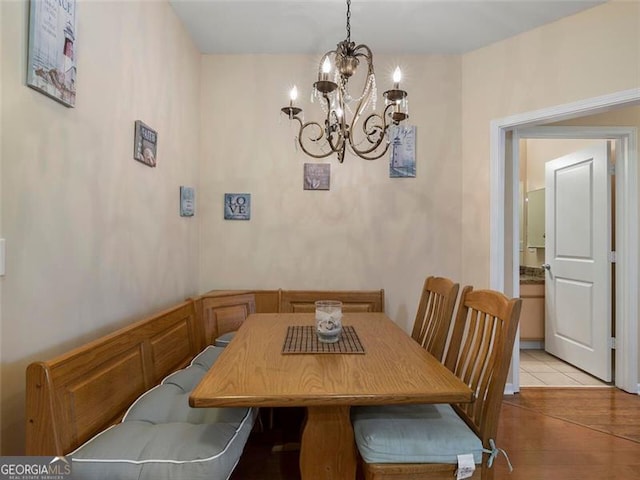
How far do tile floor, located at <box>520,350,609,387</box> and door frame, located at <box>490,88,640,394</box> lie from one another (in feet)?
0.74

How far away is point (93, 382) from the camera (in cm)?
117

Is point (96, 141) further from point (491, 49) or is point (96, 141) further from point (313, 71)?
point (491, 49)

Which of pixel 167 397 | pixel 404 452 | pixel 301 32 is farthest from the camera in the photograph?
pixel 301 32

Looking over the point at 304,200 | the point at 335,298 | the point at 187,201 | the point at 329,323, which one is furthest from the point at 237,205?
the point at 329,323

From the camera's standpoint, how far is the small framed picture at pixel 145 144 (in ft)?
5.86

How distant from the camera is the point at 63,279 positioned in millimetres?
1278

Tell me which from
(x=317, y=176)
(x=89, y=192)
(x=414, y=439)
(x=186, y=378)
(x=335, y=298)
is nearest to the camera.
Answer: (x=414, y=439)

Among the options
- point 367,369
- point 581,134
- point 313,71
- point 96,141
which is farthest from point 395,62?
point 367,369

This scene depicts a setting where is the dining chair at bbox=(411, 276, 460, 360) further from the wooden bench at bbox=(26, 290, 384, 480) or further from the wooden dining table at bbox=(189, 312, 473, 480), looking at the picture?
the wooden bench at bbox=(26, 290, 384, 480)

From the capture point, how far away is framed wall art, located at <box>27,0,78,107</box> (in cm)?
111

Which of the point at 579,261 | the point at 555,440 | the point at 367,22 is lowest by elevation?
the point at 555,440

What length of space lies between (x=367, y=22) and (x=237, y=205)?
5.35ft

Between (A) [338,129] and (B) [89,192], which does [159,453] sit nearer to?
(B) [89,192]

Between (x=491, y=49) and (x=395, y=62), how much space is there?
722mm
